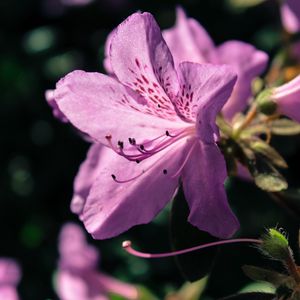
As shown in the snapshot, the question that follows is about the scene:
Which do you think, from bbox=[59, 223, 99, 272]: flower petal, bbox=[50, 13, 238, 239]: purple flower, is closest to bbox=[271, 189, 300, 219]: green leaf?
bbox=[50, 13, 238, 239]: purple flower

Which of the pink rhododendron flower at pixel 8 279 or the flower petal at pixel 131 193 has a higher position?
the flower petal at pixel 131 193

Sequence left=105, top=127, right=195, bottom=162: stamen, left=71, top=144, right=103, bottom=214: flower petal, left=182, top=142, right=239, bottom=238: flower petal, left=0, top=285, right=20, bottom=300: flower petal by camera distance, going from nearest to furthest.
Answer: left=182, top=142, right=239, bottom=238: flower petal → left=105, top=127, right=195, bottom=162: stamen → left=71, top=144, right=103, bottom=214: flower petal → left=0, top=285, right=20, bottom=300: flower petal

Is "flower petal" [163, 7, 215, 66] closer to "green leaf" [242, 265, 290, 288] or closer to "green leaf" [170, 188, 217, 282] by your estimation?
"green leaf" [170, 188, 217, 282]

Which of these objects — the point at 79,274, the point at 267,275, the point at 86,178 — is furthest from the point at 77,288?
the point at 267,275

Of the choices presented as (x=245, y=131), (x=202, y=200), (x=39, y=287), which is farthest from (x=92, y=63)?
(x=202, y=200)

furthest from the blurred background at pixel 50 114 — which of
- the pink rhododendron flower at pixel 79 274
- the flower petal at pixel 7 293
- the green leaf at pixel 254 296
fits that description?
the green leaf at pixel 254 296

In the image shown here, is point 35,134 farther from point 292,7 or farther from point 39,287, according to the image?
point 292,7

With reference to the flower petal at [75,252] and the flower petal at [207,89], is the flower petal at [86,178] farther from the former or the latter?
the flower petal at [75,252]
